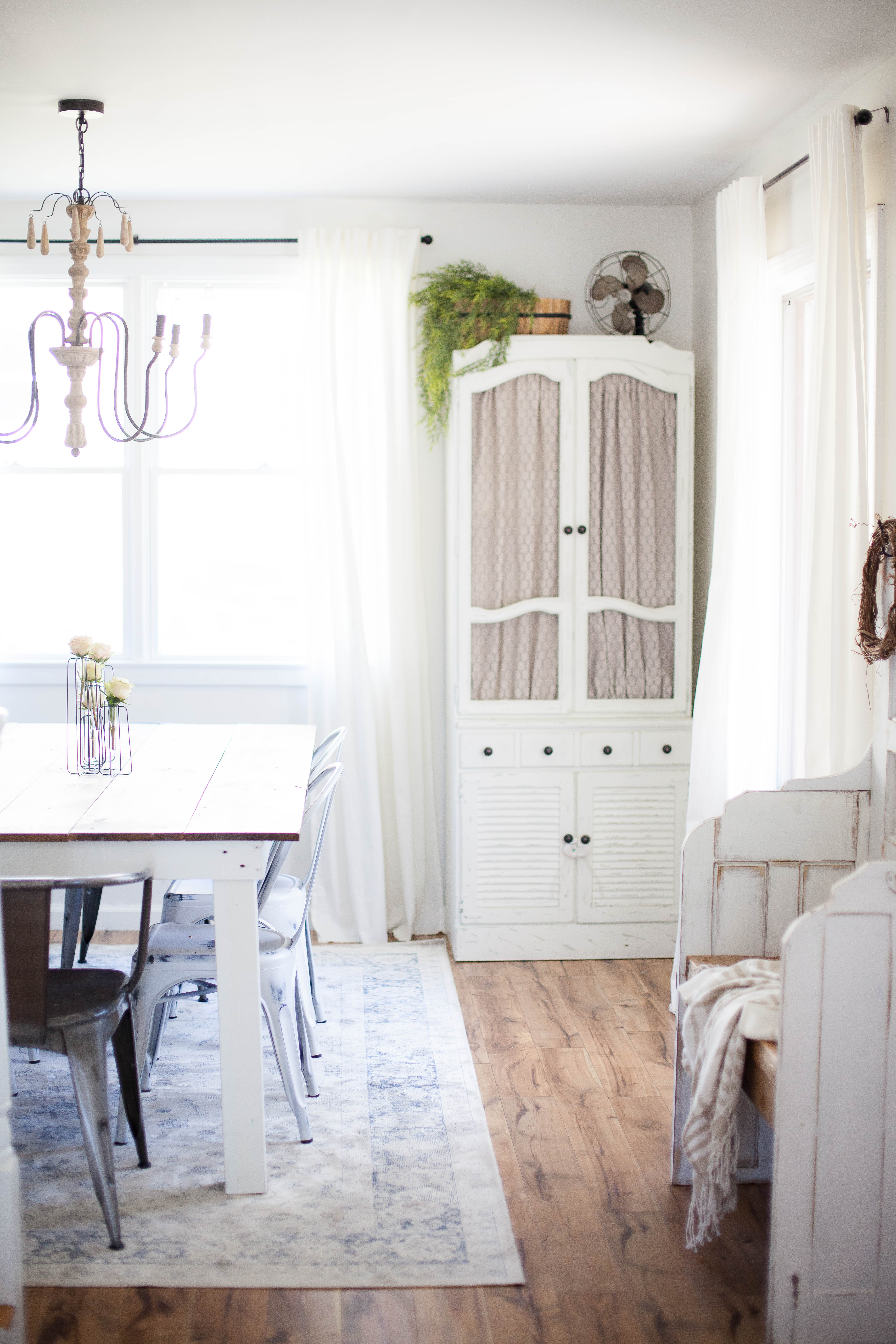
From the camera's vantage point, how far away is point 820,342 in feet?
9.19

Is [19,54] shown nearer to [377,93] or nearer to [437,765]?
[377,93]

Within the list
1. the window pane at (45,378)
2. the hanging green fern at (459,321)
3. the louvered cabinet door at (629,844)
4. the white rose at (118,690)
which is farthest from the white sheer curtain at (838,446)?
the window pane at (45,378)

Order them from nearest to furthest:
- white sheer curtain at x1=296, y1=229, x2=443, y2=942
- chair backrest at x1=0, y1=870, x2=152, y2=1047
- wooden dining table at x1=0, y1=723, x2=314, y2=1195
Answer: chair backrest at x1=0, y1=870, x2=152, y2=1047, wooden dining table at x1=0, y1=723, x2=314, y2=1195, white sheer curtain at x1=296, y1=229, x2=443, y2=942

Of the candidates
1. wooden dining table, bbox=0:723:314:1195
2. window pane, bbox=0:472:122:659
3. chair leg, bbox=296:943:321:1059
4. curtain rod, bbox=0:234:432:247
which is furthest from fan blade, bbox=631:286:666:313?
chair leg, bbox=296:943:321:1059

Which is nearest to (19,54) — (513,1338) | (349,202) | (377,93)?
(377,93)

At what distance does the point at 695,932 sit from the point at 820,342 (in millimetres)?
1448

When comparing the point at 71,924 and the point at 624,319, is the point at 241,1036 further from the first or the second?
the point at 624,319

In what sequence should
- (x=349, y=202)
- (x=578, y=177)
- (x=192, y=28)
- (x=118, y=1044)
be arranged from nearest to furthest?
(x=118, y=1044) → (x=192, y=28) → (x=578, y=177) → (x=349, y=202)

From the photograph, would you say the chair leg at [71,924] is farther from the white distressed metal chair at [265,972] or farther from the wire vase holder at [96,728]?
the white distressed metal chair at [265,972]

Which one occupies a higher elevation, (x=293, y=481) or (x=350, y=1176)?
(x=293, y=481)

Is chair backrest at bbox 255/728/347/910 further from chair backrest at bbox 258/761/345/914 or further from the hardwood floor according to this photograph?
the hardwood floor

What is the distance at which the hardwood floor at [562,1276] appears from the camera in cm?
199

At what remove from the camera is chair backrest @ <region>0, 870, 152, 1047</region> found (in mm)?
2141

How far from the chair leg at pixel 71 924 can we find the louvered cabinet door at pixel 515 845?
4.12ft
